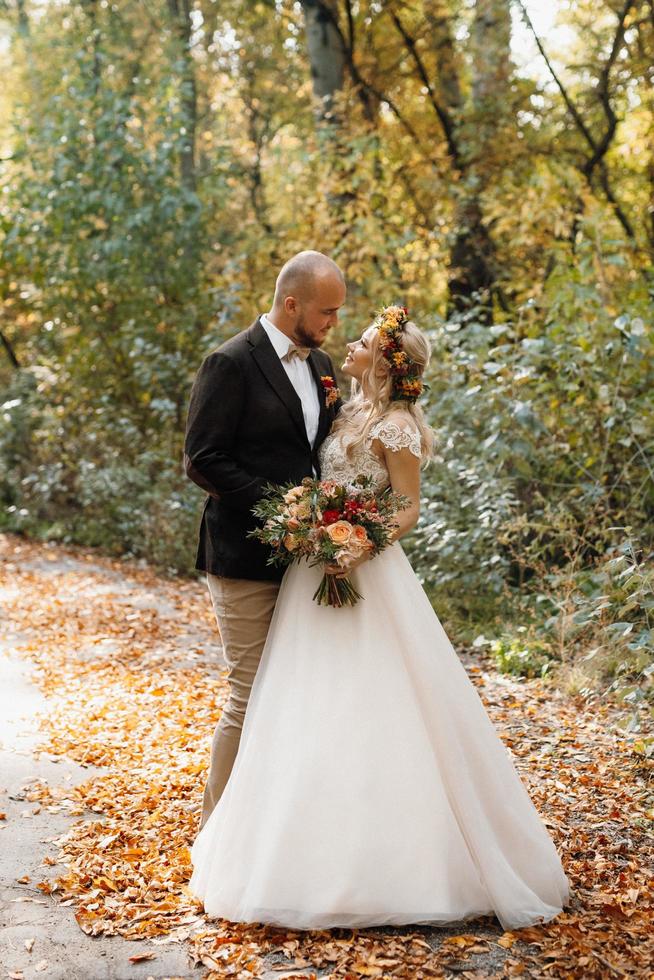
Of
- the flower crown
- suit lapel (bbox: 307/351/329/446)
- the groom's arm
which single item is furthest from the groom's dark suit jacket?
the flower crown

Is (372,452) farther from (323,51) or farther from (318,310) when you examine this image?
(323,51)

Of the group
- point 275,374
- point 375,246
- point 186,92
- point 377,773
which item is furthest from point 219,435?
point 186,92

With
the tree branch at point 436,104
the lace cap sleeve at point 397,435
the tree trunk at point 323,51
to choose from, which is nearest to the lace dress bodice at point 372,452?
the lace cap sleeve at point 397,435

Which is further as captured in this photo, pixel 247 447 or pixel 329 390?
pixel 329 390

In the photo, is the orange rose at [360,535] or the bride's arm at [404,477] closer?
the orange rose at [360,535]

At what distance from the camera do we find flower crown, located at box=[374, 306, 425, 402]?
3.65 meters

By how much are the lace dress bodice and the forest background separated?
3.39 meters

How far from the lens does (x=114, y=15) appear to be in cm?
1664

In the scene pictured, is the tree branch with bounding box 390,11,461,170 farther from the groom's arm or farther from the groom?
the groom's arm

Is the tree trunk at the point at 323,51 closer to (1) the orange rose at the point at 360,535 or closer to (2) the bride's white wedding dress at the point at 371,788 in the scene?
(2) the bride's white wedding dress at the point at 371,788

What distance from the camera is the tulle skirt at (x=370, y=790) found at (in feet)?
10.6

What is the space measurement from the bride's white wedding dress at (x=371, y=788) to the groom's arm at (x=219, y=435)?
37cm

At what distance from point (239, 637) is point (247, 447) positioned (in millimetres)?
718

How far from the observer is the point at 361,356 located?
375cm
